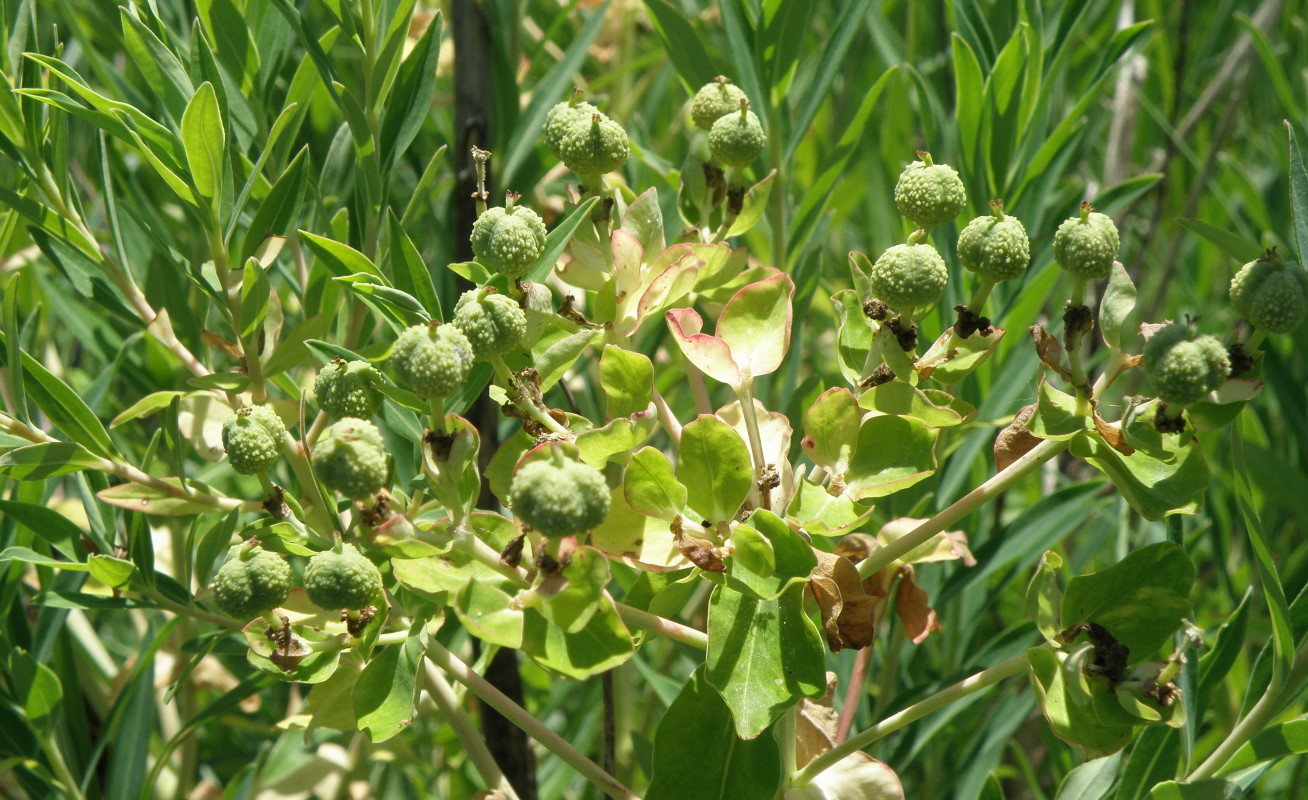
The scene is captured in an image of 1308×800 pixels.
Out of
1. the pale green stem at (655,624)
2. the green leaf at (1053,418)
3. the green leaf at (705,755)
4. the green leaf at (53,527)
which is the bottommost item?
the green leaf at (705,755)

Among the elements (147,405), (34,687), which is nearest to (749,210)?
(147,405)

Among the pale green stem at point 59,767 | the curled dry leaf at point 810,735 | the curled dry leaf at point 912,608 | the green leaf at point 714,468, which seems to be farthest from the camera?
the pale green stem at point 59,767

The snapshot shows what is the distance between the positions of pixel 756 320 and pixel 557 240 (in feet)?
0.45

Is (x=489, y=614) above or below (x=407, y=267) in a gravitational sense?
below

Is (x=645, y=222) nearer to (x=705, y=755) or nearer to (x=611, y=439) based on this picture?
(x=611, y=439)

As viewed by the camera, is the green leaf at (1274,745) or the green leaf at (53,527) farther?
the green leaf at (53,527)

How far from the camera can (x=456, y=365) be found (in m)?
0.56

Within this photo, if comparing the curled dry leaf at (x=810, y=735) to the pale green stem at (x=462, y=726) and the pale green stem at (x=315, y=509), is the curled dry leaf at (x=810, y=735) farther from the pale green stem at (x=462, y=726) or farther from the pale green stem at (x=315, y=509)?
the pale green stem at (x=315, y=509)

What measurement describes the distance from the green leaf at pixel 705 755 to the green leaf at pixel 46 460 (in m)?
0.39

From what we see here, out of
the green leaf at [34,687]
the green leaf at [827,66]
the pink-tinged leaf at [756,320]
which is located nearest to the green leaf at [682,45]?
Result: the green leaf at [827,66]

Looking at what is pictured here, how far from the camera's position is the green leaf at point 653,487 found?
61 centimetres

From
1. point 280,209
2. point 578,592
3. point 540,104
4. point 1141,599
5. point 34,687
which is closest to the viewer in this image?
point 578,592

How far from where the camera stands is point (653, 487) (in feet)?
2.02

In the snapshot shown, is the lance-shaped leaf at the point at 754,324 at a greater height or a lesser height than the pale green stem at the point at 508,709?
greater
